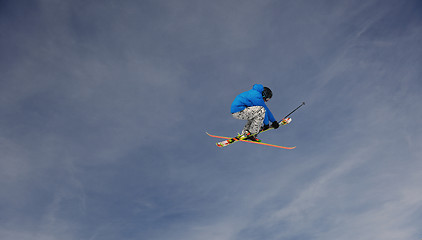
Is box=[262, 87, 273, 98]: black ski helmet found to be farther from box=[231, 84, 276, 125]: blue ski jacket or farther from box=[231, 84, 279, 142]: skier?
box=[231, 84, 276, 125]: blue ski jacket

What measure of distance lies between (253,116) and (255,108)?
22.4 inches

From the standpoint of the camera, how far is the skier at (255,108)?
1892cm

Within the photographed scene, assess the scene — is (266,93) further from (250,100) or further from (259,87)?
(250,100)

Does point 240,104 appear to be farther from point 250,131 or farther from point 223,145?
point 223,145

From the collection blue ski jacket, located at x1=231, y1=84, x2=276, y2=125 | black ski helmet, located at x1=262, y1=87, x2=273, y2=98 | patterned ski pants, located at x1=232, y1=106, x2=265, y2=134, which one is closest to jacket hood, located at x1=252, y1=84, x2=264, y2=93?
blue ski jacket, located at x1=231, y1=84, x2=276, y2=125

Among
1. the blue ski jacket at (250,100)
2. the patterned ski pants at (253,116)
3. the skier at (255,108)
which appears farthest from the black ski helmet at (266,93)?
the patterned ski pants at (253,116)

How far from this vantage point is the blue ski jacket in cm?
1891

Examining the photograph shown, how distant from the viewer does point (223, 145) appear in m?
22.7

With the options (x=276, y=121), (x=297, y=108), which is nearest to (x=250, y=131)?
(x=276, y=121)

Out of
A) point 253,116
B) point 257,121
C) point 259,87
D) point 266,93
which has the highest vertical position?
point 259,87

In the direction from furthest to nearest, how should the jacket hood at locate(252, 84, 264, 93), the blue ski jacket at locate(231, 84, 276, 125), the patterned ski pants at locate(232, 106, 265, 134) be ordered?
the patterned ski pants at locate(232, 106, 265, 134) < the blue ski jacket at locate(231, 84, 276, 125) < the jacket hood at locate(252, 84, 264, 93)

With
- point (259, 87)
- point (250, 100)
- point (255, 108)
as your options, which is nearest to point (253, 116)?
point (255, 108)

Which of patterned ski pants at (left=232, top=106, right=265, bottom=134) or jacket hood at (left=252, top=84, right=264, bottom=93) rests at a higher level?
jacket hood at (left=252, top=84, right=264, bottom=93)

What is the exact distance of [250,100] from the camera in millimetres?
19188
